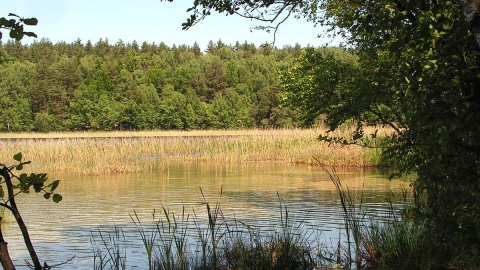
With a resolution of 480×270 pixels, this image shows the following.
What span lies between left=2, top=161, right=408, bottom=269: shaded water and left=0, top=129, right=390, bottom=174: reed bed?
107 cm

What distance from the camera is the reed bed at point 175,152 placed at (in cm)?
1889

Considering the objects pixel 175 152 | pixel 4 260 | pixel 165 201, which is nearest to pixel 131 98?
pixel 175 152

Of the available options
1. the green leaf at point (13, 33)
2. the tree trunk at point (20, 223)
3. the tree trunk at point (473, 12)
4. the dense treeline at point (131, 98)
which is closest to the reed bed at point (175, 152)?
the green leaf at point (13, 33)

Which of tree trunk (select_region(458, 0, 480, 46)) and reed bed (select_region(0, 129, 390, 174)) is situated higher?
tree trunk (select_region(458, 0, 480, 46))

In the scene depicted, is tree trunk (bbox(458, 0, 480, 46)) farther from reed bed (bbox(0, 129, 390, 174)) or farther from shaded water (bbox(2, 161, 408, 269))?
reed bed (bbox(0, 129, 390, 174))

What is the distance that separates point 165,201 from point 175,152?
37.9ft

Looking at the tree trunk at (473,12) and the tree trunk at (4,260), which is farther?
the tree trunk at (473,12)

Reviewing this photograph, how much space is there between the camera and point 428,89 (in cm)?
370

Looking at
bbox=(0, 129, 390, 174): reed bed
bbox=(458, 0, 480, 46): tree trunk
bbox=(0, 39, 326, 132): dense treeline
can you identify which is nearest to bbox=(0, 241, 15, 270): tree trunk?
bbox=(458, 0, 480, 46): tree trunk

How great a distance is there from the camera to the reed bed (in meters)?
18.9

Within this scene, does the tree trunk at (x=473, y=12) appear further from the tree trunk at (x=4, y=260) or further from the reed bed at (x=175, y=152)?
the reed bed at (x=175, y=152)

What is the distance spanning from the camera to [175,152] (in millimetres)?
23766

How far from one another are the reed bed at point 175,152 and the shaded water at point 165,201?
Answer: 42.3 inches

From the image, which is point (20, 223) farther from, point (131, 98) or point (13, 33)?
point (131, 98)
